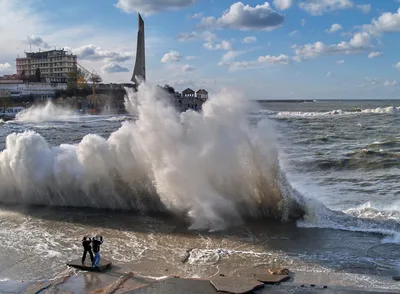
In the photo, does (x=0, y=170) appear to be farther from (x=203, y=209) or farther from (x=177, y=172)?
(x=203, y=209)

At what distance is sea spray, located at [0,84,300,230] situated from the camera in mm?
17500

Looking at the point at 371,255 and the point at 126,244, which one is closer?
the point at 371,255

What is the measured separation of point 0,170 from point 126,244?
10927mm

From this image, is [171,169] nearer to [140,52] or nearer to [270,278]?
[270,278]

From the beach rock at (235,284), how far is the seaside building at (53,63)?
155 meters

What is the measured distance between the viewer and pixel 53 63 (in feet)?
525

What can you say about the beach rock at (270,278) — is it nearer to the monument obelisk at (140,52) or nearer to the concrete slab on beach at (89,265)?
the concrete slab on beach at (89,265)

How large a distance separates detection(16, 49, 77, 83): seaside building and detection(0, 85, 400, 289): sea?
471 ft

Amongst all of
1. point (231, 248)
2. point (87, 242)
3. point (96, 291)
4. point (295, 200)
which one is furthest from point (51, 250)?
point (295, 200)

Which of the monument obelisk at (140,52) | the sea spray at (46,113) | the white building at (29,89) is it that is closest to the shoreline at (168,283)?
the sea spray at (46,113)

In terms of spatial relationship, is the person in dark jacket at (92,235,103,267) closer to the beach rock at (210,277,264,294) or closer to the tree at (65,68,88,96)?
the beach rock at (210,277,264,294)

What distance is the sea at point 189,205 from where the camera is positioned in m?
12.6

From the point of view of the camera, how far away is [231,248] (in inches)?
534

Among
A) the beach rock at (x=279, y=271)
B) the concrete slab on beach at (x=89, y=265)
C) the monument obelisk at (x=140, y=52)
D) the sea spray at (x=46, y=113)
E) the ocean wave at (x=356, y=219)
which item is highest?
the monument obelisk at (x=140, y=52)
